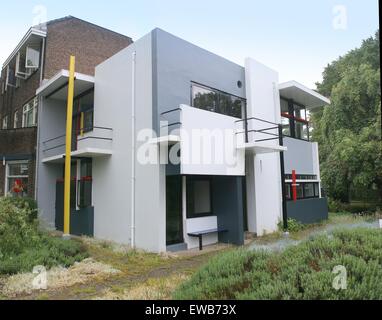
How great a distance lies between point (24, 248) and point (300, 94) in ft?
42.6

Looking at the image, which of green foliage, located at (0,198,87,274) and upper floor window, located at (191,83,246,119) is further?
upper floor window, located at (191,83,246,119)

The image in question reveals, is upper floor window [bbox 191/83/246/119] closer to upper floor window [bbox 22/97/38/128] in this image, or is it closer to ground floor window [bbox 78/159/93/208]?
ground floor window [bbox 78/159/93/208]

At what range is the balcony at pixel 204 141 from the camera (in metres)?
8.41

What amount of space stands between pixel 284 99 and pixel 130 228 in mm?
9875

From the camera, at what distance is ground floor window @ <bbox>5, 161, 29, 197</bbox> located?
545 inches

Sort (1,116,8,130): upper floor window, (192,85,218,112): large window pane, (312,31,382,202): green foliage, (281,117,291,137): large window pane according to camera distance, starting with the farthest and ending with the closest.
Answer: (1,116,8,130): upper floor window
(281,117,291,137): large window pane
(312,31,382,202): green foliage
(192,85,218,112): large window pane

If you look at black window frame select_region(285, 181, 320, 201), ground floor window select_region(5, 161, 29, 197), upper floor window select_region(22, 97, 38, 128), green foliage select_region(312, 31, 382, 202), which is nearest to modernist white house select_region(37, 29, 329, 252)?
black window frame select_region(285, 181, 320, 201)

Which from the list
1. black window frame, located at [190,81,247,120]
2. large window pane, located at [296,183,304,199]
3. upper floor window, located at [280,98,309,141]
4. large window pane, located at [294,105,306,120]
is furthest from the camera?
large window pane, located at [294,105,306,120]

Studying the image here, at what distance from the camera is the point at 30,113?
14828 millimetres

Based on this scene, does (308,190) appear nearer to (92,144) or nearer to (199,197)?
(199,197)

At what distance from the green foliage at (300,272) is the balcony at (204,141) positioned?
13.0 feet

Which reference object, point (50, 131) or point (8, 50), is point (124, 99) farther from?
point (8, 50)

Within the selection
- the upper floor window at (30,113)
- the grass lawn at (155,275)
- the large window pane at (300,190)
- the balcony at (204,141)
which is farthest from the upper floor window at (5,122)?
the large window pane at (300,190)
